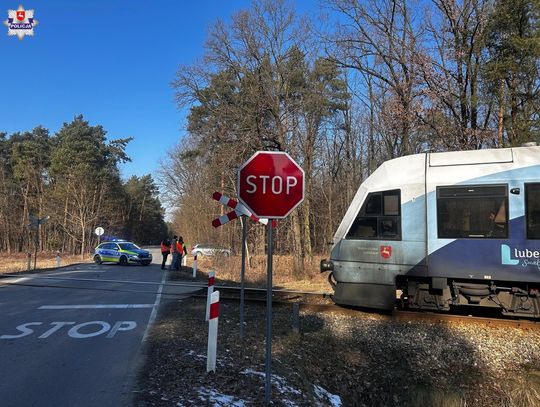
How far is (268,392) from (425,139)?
1905 centimetres

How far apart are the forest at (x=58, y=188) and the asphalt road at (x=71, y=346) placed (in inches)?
1719

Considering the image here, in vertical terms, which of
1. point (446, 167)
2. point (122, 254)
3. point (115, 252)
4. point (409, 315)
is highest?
point (446, 167)

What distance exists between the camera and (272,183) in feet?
16.2

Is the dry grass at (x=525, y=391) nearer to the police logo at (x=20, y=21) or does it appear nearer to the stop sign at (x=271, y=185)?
the stop sign at (x=271, y=185)

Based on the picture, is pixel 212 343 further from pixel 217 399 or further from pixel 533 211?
pixel 533 211

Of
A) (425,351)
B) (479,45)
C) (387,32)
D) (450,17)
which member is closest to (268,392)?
(425,351)

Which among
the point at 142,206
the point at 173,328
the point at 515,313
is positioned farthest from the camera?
the point at 142,206

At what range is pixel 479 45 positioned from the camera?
61.1 ft

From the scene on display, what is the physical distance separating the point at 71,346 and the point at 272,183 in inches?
175

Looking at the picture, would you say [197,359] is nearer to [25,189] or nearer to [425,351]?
[425,351]

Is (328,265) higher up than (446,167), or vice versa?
(446,167)

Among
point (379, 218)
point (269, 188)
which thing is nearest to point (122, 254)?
point (379, 218)

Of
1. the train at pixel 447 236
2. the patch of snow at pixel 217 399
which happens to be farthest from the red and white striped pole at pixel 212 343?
the train at pixel 447 236

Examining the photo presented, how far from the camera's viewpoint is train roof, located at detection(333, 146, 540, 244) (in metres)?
9.46
